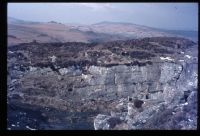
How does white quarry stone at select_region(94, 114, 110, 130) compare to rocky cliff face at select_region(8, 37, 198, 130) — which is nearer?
white quarry stone at select_region(94, 114, 110, 130)

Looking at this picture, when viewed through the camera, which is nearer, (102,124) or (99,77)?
(102,124)

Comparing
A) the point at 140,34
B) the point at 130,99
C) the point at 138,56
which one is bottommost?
the point at 130,99

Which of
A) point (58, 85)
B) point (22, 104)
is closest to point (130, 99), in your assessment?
point (58, 85)

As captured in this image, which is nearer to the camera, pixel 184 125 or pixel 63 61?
pixel 184 125

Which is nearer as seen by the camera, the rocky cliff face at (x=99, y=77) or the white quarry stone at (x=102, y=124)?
the white quarry stone at (x=102, y=124)
